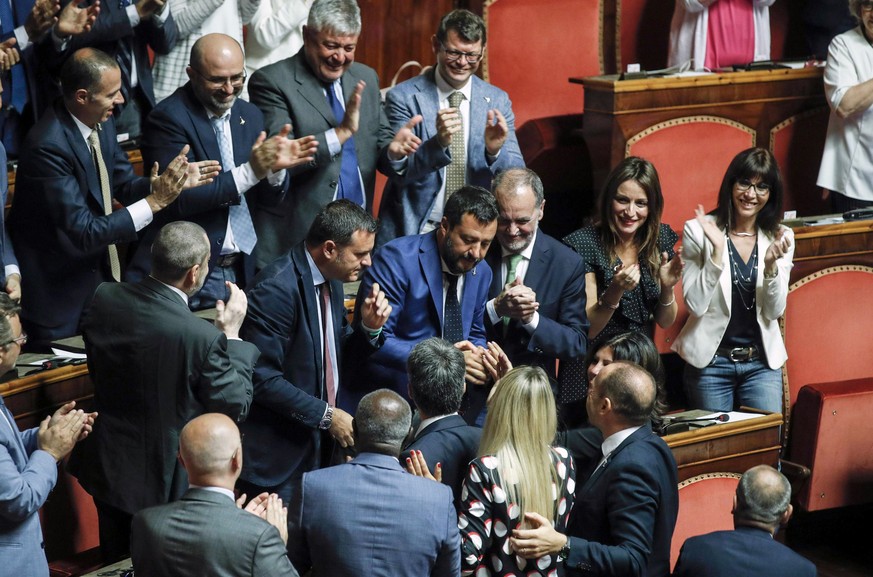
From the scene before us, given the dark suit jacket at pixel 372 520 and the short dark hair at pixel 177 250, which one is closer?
the dark suit jacket at pixel 372 520

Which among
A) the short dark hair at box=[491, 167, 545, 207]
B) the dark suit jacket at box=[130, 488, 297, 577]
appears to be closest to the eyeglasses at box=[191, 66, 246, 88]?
the short dark hair at box=[491, 167, 545, 207]

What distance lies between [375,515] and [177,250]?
2.59ft

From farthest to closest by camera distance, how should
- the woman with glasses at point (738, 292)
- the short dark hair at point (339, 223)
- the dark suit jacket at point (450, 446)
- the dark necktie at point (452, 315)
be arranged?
the woman with glasses at point (738, 292), the dark necktie at point (452, 315), the short dark hair at point (339, 223), the dark suit jacket at point (450, 446)

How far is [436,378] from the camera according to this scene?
8.73 ft

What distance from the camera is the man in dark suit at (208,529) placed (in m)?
2.21

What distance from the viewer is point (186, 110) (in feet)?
11.5

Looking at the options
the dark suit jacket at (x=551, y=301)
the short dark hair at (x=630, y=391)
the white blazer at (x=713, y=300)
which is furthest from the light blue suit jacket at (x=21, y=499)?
the white blazer at (x=713, y=300)

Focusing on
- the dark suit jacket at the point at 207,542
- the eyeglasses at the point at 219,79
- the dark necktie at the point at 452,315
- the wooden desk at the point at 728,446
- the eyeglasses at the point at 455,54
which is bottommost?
the wooden desk at the point at 728,446

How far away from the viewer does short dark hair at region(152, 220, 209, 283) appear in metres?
2.75

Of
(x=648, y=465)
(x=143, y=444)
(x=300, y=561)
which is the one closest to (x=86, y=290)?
(x=143, y=444)

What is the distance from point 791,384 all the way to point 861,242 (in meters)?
0.57

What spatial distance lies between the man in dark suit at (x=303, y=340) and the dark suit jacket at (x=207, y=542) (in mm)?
755

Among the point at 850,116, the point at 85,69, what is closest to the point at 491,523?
the point at 85,69

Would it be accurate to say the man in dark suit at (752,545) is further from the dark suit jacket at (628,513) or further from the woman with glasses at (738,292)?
the woman with glasses at (738,292)
